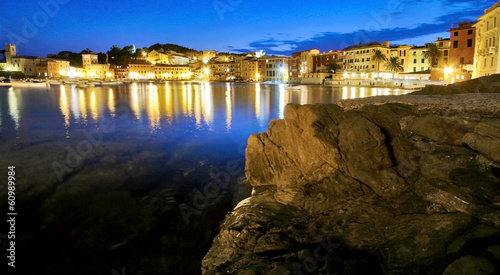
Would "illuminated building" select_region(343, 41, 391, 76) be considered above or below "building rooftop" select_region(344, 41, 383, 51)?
below

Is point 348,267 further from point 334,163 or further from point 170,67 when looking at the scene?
point 170,67

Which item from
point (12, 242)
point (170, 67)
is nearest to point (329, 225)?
point (12, 242)

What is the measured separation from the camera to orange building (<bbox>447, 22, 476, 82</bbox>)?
4599cm

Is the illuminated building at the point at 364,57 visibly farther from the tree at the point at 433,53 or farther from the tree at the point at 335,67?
the tree at the point at 433,53

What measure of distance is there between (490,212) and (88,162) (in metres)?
15.8

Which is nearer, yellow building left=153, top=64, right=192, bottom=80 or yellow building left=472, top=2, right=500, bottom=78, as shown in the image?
yellow building left=472, top=2, right=500, bottom=78

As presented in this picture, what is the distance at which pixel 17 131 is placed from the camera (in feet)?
80.2
